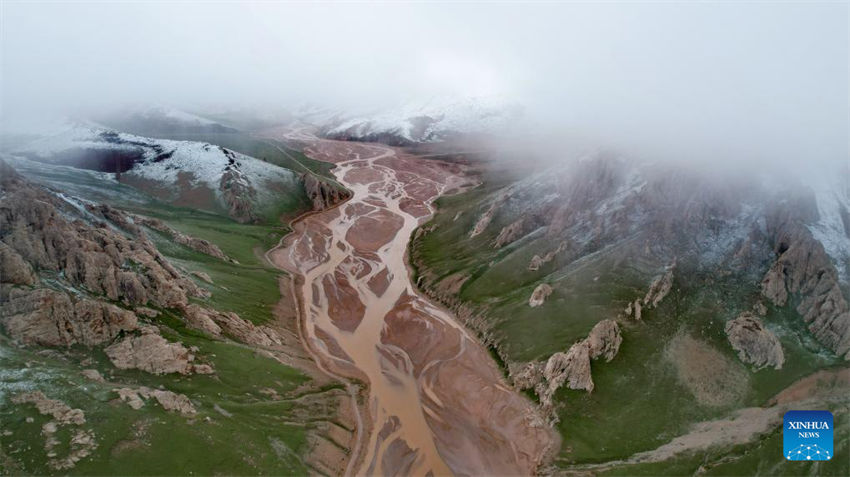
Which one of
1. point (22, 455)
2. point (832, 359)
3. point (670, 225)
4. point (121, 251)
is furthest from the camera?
point (670, 225)

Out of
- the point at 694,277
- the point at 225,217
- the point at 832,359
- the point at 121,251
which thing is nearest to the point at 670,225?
the point at 694,277

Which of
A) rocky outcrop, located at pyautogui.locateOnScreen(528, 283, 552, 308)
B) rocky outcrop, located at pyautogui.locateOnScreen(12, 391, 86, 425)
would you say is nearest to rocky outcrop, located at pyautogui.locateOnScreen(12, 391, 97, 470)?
rocky outcrop, located at pyautogui.locateOnScreen(12, 391, 86, 425)

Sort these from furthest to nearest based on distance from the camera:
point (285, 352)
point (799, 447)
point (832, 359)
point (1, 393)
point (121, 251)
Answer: point (285, 352) < point (121, 251) < point (832, 359) < point (799, 447) < point (1, 393)

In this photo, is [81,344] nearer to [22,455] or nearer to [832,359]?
[22,455]

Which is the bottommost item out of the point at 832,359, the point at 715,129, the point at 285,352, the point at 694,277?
the point at 285,352

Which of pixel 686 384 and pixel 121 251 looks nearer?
pixel 686 384
